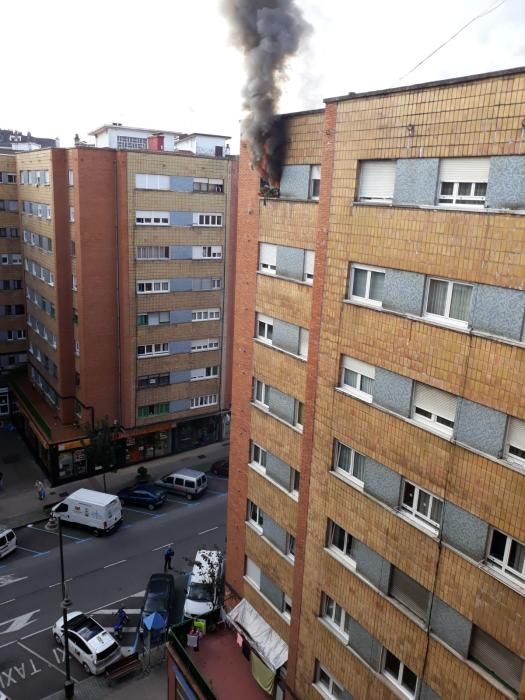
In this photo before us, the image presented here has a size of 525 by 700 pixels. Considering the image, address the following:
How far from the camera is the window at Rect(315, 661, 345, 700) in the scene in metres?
15.0

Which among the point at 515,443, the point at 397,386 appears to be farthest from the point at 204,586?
the point at 515,443

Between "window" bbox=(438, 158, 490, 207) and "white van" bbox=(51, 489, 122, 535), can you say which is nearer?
"window" bbox=(438, 158, 490, 207)

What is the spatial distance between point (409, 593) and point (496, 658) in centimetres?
220

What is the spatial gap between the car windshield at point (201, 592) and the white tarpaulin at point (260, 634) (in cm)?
588

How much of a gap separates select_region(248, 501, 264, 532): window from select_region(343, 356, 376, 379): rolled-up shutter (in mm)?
7196

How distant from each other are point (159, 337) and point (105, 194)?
938 cm

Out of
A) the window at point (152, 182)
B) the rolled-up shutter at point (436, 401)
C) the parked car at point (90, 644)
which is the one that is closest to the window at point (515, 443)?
the rolled-up shutter at point (436, 401)

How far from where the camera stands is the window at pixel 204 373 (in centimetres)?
3908

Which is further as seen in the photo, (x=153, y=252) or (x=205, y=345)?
(x=205, y=345)

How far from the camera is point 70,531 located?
31469 millimetres

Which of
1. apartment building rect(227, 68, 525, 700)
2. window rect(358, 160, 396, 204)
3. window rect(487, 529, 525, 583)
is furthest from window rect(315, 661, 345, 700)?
window rect(358, 160, 396, 204)

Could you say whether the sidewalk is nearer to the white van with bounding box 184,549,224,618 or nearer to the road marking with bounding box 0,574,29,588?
the road marking with bounding box 0,574,29,588

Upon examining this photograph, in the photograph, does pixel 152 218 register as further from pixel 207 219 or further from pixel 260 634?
pixel 260 634

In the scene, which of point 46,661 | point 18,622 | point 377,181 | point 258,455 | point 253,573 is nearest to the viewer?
point 377,181
